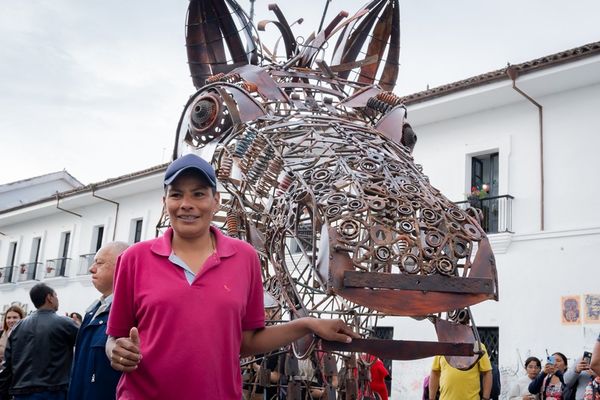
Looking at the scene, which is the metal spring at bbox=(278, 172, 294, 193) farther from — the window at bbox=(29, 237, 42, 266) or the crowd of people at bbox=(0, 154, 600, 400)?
the window at bbox=(29, 237, 42, 266)

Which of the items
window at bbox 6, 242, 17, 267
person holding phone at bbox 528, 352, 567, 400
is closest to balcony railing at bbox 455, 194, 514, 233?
person holding phone at bbox 528, 352, 567, 400

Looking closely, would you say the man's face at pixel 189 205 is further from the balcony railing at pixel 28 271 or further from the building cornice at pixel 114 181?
the balcony railing at pixel 28 271

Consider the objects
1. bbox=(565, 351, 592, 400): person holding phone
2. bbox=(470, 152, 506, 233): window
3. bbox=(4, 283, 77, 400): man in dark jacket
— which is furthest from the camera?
bbox=(470, 152, 506, 233): window

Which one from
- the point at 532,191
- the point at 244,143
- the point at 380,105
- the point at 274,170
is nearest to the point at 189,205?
the point at 274,170

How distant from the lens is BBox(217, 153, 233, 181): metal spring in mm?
5145

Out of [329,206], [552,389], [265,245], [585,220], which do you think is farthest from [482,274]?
[585,220]

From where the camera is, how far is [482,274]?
3.79 meters

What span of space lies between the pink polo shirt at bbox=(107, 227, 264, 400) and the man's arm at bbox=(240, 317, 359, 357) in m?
0.15

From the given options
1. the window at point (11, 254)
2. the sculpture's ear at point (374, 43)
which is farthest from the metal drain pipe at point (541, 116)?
the window at point (11, 254)

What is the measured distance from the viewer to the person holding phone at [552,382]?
34.1ft

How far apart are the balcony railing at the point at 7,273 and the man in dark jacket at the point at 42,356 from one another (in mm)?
32647

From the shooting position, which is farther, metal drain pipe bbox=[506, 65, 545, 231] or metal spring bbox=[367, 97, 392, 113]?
metal drain pipe bbox=[506, 65, 545, 231]

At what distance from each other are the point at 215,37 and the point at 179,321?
13.4 ft

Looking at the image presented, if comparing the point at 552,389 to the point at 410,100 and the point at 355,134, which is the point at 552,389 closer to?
the point at 355,134
